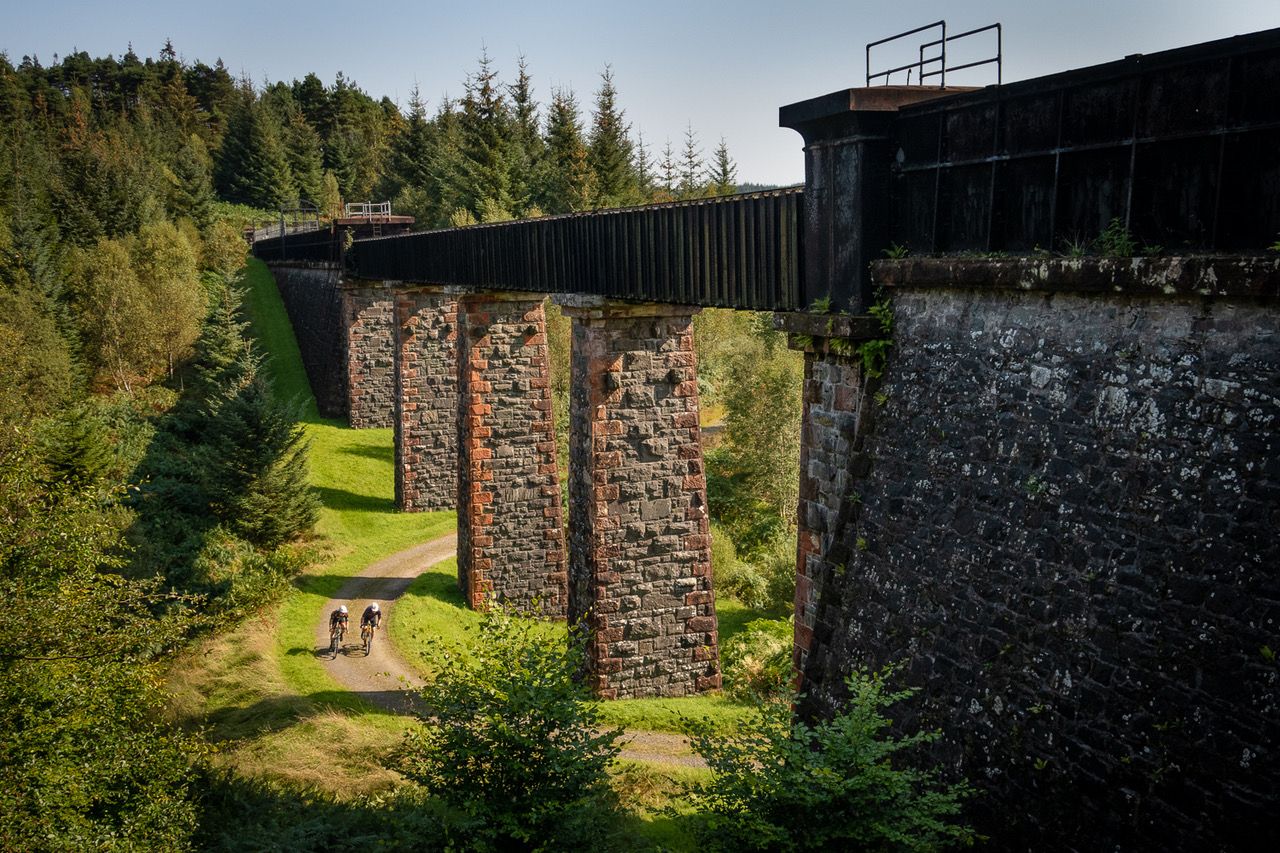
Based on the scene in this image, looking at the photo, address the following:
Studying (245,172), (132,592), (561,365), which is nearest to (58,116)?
(245,172)

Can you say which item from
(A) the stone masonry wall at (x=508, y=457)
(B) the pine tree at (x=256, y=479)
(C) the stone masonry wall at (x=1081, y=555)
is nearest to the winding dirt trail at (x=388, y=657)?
(A) the stone masonry wall at (x=508, y=457)

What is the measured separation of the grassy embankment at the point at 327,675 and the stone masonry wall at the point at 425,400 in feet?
2.85

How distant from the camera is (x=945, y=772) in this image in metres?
6.97

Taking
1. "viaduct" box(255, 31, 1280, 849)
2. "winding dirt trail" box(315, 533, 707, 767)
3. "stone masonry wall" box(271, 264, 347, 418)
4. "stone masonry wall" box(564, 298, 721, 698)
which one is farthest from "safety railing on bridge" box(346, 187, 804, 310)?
"stone masonry wall" box(271, 264, 347, 418)

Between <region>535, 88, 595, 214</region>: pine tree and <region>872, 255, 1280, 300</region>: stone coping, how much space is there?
1482 inches

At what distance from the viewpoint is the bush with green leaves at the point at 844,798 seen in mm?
6414

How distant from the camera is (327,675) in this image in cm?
1706

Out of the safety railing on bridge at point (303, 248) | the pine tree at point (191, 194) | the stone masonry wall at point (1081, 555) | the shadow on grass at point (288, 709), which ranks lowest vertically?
the shadow on grass at point (288, 709)

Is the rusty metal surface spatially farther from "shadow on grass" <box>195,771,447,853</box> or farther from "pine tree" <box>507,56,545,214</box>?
"pine tree" <box>507,56,545,214</box>

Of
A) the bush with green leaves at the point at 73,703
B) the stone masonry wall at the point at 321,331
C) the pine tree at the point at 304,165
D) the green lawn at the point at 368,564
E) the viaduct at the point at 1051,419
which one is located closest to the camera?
the viaduct at the point at 1051,419

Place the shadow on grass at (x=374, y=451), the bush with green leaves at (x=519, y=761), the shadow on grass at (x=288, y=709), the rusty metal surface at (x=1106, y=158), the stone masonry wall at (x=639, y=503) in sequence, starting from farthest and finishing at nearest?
1. the shadow on grass at (x=374, y=451)
2. the shadow on grass at (x=288, y=709)
3. the stone masonry wall at (x=639, y=503)
4. the bush with green leaves at (x=519, y=761)
5. the rusty metal surface at (x=1106, y=158)

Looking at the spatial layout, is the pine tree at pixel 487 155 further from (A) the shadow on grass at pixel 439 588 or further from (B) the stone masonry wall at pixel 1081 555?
(B) the stone masonry wall at pixel 1081 555

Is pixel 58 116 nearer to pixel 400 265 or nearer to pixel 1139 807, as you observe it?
pixel 400 265

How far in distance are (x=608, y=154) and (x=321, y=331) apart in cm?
1583
